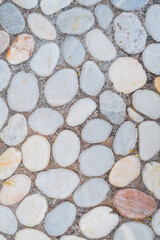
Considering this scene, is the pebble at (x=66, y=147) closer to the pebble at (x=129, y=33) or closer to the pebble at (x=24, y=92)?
the pebble at (x=24, y=92)

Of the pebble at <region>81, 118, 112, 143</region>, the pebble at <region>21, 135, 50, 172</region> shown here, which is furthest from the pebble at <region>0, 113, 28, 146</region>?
the pebble at <region>81, 118, 112, 143</region>

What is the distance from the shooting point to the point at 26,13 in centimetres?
85

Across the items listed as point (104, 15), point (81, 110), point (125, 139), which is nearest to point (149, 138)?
point (125, 139)

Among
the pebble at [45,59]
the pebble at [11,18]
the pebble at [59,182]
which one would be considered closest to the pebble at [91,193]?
the pebble at [59,182]

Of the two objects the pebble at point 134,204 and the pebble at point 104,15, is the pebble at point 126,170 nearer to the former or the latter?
the pebble at point 134,204

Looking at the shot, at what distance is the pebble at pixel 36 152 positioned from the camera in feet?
2.78

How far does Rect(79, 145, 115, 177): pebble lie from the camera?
84cm

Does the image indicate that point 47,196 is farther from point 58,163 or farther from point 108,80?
point 108,80

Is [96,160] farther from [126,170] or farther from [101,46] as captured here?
[101,46]

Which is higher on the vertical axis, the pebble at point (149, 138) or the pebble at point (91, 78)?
the pebble at point (91, 78)

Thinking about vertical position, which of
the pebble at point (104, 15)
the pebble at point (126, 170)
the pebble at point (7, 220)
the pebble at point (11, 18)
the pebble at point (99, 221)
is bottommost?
the pebble at point (99, 221)

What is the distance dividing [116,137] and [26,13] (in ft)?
1.08

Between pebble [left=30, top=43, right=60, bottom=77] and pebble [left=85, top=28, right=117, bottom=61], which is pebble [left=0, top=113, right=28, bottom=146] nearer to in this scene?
pebble [left=30, top=43, right=60, bottom=77]

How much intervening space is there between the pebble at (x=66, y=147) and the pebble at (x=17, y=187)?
0.08 meters
